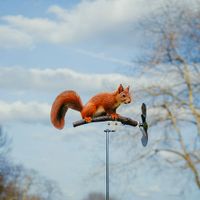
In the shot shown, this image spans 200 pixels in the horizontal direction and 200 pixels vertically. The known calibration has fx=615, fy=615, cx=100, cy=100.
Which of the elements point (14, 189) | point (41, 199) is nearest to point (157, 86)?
point (14, 189)

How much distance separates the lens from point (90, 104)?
4418 millimetres

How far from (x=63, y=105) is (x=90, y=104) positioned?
196 millimetres

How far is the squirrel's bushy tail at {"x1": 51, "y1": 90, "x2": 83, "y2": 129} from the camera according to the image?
171 inches

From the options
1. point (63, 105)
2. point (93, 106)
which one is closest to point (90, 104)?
point (93, 106)

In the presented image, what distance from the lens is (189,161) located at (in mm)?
11242

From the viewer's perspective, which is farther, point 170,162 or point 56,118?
point 170,162

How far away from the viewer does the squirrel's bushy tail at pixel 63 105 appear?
14.3ft

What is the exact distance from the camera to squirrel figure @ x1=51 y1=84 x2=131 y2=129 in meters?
4.36

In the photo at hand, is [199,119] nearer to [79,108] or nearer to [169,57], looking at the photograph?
[169,57]

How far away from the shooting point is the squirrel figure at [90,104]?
4.36m

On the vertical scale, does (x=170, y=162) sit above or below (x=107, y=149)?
above

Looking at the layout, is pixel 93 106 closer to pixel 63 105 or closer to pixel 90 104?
pixel 90 104

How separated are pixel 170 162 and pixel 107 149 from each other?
7524 mm

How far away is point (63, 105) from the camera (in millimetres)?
4438
